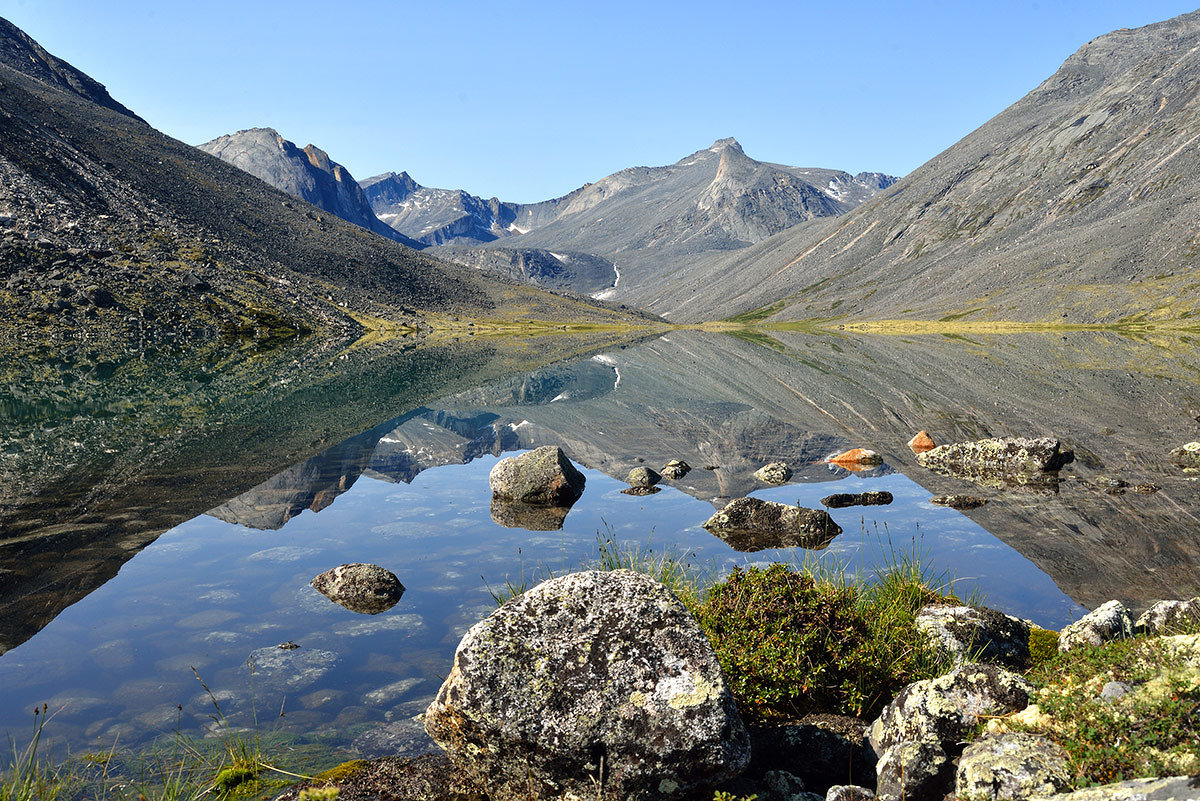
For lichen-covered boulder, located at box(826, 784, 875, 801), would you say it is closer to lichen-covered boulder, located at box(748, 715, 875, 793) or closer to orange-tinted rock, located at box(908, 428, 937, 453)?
lichen-covered boulder, located at box(748, 715, 875, 793)

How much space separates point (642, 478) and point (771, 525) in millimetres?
7650

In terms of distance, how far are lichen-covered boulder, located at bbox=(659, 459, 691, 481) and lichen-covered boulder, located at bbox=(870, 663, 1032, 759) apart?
70.4 feet

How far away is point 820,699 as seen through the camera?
1073cm

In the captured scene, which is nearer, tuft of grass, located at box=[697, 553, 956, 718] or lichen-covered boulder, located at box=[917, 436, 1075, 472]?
tuft of grass, located at box=[697, 553, 956, 718]

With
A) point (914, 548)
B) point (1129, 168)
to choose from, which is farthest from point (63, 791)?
point (1129, 168)

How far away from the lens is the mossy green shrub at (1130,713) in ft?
20.0

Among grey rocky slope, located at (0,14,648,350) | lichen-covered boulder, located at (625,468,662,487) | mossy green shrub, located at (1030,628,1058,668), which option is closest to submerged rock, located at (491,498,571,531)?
lichen-covered boulder, located at (625,468,662,487)

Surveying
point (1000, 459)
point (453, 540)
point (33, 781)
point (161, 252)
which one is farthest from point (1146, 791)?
point (161, 252)

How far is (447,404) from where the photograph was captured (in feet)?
163

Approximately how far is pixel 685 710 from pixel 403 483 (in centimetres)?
2253

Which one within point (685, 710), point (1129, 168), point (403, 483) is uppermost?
point (1129, 168)

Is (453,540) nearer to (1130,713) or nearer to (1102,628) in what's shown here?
(1102,628)

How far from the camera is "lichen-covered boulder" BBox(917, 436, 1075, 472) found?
3016 centimetres

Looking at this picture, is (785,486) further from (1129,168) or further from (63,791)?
(1129,168)
